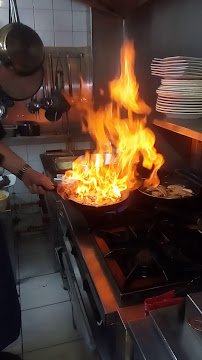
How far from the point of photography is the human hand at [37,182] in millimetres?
1185

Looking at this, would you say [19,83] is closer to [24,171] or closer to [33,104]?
[33,104]

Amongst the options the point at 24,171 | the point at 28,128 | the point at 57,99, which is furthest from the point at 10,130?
the point at 24,171

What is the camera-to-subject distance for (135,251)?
2.76 ft

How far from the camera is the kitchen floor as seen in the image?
145 centimetres

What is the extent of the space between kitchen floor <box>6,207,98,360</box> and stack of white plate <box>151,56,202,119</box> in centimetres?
94

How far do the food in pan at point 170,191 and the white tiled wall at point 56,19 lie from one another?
157 centimetres

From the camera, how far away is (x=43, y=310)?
1690mm

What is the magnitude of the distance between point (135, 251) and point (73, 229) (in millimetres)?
268

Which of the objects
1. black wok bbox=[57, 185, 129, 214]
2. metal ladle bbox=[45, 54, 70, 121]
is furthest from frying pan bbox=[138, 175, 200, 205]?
metal ladle bbox=[45, 54, 70, 121]

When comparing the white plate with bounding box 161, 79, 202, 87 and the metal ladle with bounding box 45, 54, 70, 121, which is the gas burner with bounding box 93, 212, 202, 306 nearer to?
the white plate with bounding box 161, 79, 202, 87

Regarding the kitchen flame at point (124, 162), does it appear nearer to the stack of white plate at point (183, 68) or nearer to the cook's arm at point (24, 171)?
the cook's arm at point (24, 171)

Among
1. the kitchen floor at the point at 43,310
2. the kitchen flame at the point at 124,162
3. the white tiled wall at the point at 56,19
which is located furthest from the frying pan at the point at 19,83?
the kitchen floor at the point at 43,310

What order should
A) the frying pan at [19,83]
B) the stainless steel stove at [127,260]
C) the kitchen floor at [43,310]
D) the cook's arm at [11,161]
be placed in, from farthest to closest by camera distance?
the frying pan at [19,83] → the kitchen floor at [43,310] → the cook's arm at [11,161] → the stainless steel stove at [127,260]

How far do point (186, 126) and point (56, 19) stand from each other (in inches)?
69.8
